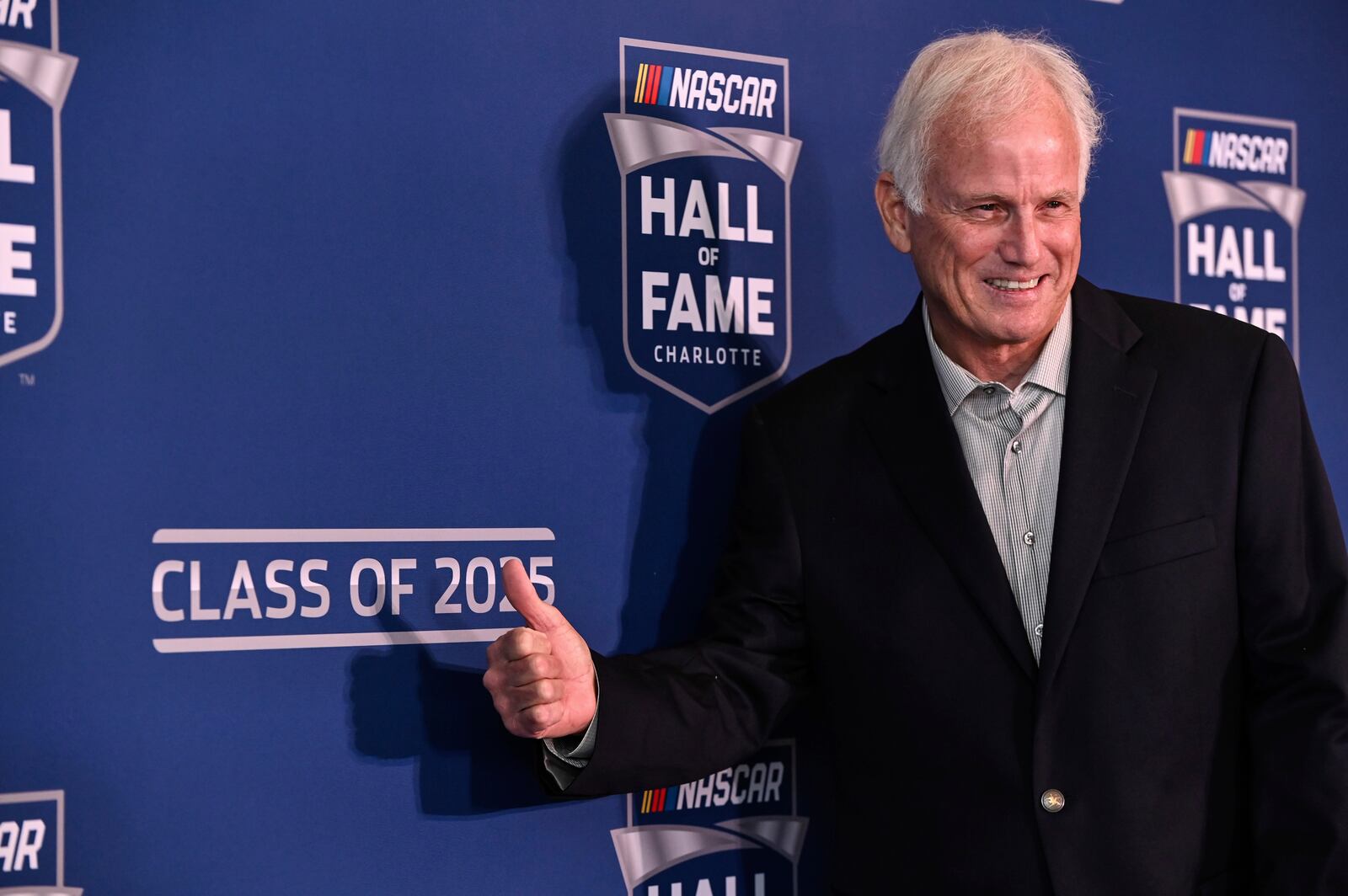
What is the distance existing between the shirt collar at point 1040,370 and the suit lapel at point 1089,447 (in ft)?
0.07

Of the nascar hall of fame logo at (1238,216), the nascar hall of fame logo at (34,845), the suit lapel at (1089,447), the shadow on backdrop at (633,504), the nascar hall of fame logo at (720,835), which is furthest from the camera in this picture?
the nascar hall of fame logo at (1238,216)

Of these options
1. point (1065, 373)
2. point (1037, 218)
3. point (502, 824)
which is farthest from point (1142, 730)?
point (502, 824)

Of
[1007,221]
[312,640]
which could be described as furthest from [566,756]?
[1007,221]

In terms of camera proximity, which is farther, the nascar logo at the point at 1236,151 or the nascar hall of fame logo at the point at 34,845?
the nascar logo at the point at 1236,151

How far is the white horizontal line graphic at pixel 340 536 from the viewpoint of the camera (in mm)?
1668

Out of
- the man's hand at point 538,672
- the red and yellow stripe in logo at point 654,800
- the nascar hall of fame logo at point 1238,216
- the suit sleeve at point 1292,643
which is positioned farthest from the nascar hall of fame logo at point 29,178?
the nascar hall of fame logo at point 1238,216

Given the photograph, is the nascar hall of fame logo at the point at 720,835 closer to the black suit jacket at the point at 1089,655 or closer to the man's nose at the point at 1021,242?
the black suit jacket at the point at 1089,655

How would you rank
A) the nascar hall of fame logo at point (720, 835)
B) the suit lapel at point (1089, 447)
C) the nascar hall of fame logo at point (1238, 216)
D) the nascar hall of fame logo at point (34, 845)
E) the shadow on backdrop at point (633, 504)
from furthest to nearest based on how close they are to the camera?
the nascar hall of fame logo at point (1238, 216) < the nascar hall of fame logo at point (720, 835) < the shadow on backdrop at point (633, 504) < the suit lapel at point (1089, 447) < the nascar hall of fame logo at point (34, 845)

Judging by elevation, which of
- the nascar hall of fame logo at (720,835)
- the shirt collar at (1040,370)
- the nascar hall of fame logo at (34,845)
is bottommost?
the nascar hall of fame logo at (720,835)

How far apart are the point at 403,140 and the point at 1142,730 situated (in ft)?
3.78

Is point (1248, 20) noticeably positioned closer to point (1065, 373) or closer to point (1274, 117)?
point (1274, 117)

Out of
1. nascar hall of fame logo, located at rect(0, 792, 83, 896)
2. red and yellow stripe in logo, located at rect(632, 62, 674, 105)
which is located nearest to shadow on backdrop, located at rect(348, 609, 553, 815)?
nascar hall of fame logo, located at rect(0, 792, 83, 896)

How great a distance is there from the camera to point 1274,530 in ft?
5.59

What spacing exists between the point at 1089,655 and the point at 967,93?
2.27 ft
